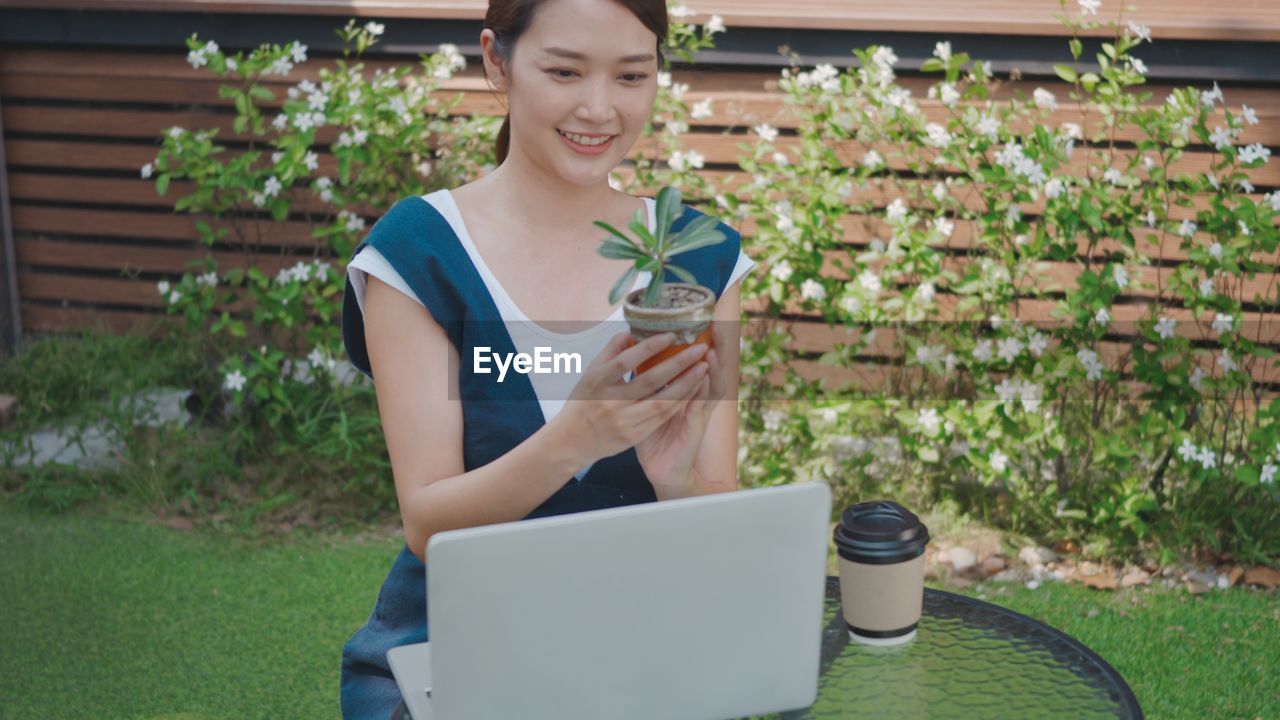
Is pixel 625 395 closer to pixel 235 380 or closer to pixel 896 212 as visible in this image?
pixel 896 212

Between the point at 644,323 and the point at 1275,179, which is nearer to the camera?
the point at 644,323

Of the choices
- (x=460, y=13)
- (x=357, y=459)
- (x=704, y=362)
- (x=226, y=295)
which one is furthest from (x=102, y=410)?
(x=704, y=362)

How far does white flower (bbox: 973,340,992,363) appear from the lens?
356cm

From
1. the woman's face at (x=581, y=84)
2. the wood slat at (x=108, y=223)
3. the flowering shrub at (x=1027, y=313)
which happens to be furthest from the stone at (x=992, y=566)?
the wood slat at (x=108, y=223)

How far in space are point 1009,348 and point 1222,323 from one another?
544 millimetres

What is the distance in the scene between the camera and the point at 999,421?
3566 millimetres

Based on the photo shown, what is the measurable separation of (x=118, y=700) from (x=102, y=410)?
4.99 feet

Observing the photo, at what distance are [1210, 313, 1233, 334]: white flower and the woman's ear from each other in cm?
226

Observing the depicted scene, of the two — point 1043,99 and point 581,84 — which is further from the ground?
point 1043,99

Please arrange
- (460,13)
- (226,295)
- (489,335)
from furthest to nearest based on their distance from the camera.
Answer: (460,13) < (226,295) < (489,335)

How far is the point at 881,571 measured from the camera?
1.56 meters

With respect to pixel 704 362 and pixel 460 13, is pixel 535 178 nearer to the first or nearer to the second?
pixel 704 362

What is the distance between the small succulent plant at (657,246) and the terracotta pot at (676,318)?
0.05ft

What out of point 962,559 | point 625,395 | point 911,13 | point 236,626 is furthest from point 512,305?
point 911,13
